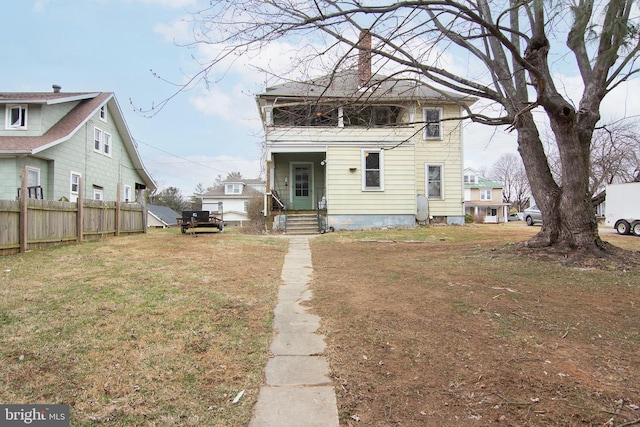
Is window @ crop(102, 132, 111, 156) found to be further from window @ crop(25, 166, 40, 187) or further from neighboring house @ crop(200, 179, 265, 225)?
neighboring house @ crop(200, 179, 265, 225)

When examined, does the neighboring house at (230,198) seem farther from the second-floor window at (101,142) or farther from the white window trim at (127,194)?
the second-floor window at (101,142)

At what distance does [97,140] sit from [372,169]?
1407cm

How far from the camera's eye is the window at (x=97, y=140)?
61.0 ft

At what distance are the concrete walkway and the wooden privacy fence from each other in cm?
738

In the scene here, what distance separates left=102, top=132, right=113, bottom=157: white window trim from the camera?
19.5 m

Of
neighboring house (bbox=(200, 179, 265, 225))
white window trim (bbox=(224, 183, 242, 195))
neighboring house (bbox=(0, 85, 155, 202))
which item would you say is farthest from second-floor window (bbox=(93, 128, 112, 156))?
white window trim (bbox=(224, 183, 242, 195))

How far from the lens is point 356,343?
3.46 metres

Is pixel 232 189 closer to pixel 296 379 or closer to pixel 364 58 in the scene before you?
pixel 364 58

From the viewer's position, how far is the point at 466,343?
3.40m

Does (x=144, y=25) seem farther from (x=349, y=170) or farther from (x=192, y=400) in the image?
(x=349, y=170)

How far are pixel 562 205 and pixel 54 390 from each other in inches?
341

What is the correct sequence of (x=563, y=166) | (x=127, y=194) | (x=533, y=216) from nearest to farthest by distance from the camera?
(x=563, y=166) → (x=127, y=194) → (x=533, y=216)

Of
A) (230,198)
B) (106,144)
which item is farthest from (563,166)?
(230,198)

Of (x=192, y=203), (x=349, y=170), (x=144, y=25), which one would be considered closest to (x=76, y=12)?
(x=144, y=25)
